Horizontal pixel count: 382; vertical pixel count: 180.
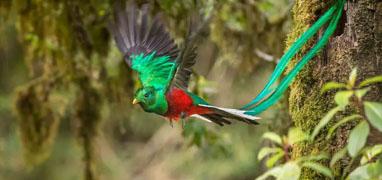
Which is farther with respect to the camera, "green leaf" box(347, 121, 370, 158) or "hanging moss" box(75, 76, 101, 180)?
"hanging moss" box(75, 76, 101, 180)

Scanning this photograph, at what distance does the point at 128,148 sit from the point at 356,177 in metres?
8.09

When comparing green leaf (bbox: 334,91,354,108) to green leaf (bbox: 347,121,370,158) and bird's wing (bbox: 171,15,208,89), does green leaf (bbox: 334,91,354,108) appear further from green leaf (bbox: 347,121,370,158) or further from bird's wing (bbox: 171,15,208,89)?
bird's wing (bbox: 171,15,208,89)

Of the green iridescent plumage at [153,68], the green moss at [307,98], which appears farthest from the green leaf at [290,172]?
the green iridescent plumage at [153,68]

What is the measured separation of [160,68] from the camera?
11.1 feet

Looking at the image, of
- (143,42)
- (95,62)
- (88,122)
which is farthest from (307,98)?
(88,122)

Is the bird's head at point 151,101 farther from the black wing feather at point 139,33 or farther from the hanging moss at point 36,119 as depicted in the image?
the hanging moss at point 36,119

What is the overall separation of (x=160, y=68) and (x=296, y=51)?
43.0 inches

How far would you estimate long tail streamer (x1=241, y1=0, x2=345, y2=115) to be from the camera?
7.66 feet

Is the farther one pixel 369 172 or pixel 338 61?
pixel 338 61

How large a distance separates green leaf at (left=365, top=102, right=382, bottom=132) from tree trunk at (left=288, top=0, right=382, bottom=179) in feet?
2.22

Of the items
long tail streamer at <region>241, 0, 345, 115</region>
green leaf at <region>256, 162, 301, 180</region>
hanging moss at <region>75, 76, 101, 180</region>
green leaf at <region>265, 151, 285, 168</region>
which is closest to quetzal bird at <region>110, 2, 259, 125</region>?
long tail streamer at <region>241, 0, 345, 115</region>

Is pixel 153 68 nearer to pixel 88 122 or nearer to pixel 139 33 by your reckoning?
pixel 139 33

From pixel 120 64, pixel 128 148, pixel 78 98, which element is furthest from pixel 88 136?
pixel 128 148

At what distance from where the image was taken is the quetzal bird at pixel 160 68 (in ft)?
9.45
